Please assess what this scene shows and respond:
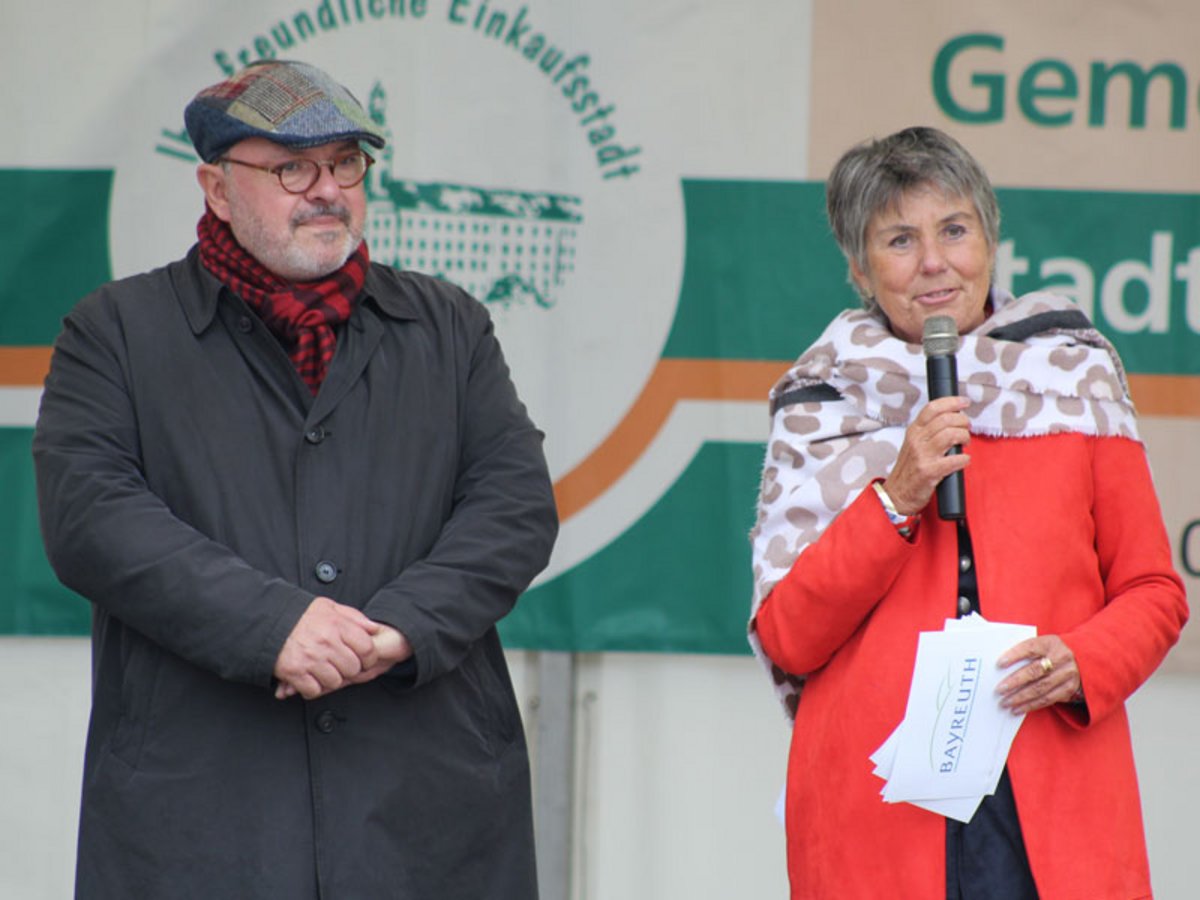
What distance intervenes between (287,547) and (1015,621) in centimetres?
101

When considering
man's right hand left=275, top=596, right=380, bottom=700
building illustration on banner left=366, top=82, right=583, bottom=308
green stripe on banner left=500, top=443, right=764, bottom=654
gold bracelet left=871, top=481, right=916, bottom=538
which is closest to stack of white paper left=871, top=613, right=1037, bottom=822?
gold bracelet left=871, top=481, right=916, bottom=538

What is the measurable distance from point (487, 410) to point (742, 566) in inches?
47.7

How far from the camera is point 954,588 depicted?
7.29 ft

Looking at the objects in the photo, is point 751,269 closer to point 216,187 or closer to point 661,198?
point 661,198

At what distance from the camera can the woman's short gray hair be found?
2359 mm

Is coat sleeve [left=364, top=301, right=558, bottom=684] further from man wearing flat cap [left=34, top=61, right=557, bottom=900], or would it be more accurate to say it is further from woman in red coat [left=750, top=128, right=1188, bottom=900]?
woman in red coat [left=750, top=128, right=1188, bottom=900]

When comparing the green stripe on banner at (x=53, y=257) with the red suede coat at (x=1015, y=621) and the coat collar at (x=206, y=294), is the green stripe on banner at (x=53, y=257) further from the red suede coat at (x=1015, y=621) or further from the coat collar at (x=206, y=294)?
the red suede coat at (x=1015, y=621)

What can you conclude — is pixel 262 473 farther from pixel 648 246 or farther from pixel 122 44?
pixel 122 44

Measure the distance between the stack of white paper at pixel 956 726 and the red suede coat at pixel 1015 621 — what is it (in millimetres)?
37

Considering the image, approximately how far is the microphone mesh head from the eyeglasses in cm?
90

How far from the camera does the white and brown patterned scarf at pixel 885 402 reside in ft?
7.43

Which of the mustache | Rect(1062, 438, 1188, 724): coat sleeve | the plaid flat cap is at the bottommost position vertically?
Rect(1062, 438, 1188, 724): coat sleeve

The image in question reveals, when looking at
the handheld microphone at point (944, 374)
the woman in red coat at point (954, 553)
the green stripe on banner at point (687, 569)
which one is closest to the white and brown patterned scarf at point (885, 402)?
the woman in red coat at point (954, 553)

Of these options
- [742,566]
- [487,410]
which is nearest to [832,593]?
[487,410]
